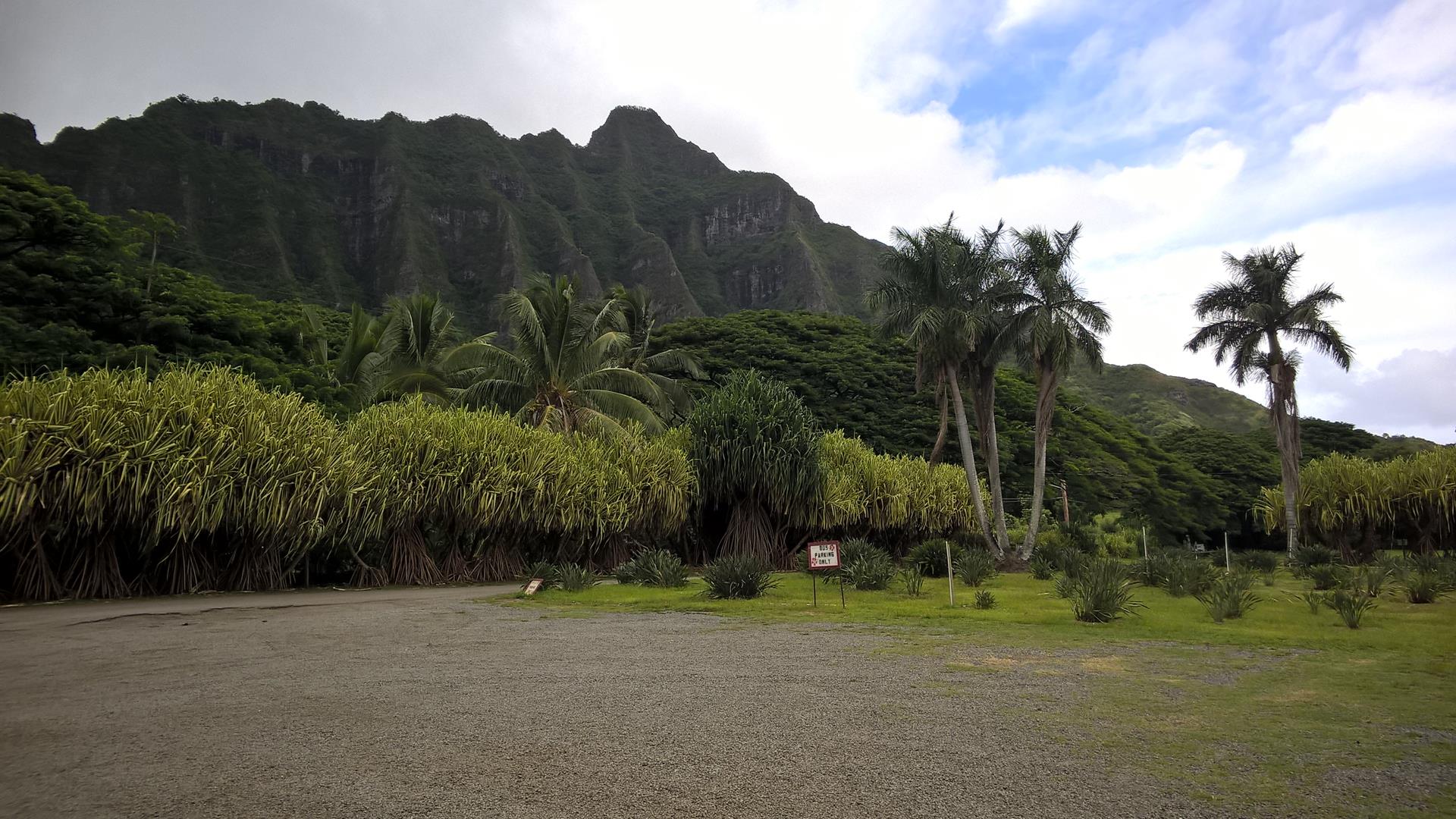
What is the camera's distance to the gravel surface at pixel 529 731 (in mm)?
3818

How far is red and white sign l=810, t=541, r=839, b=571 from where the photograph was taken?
11375mm

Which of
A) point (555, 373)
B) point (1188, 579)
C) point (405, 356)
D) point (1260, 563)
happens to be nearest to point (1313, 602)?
point (1188, 579)

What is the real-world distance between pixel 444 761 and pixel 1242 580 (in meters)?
13.7

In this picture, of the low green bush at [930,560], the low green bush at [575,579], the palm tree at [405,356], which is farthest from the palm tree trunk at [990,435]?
the palm tree at [405,356]

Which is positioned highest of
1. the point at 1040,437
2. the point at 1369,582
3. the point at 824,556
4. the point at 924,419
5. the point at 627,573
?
the point at 924,419

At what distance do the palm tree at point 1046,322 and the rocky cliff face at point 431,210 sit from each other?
4933cm

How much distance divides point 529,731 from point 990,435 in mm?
22660

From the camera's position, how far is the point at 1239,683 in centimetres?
657

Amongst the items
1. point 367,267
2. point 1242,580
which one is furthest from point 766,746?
point 367,267

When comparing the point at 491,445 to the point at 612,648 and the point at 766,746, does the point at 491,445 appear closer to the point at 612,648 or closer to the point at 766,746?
the point at 612,648

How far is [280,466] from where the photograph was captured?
14523mm

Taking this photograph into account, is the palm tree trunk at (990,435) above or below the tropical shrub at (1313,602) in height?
above

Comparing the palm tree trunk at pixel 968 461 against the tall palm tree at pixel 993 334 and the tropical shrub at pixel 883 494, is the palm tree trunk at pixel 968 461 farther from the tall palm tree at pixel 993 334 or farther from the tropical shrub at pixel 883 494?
the tropical shrub at pixel 883 494

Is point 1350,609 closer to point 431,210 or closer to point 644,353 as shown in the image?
point 644,353
